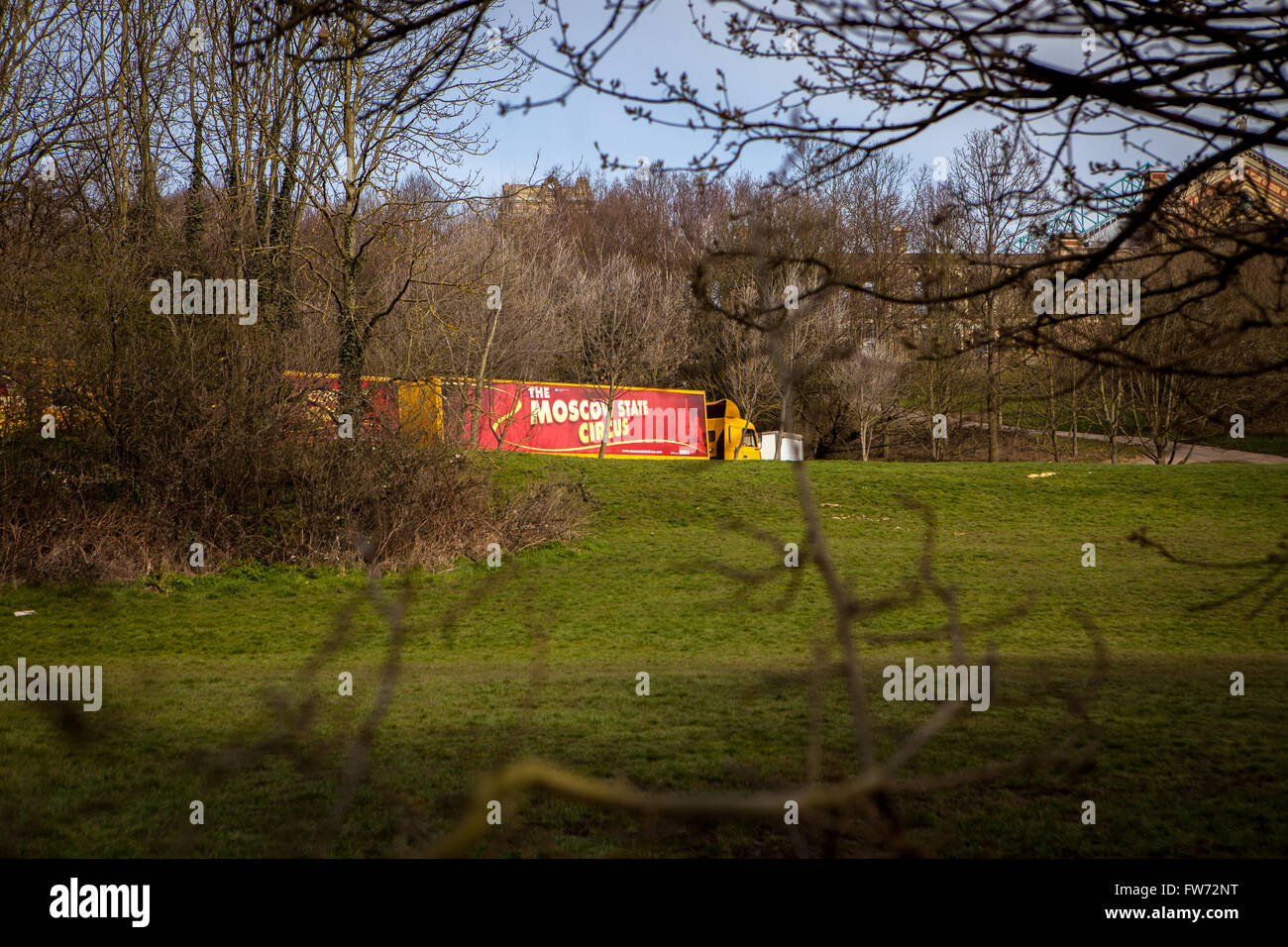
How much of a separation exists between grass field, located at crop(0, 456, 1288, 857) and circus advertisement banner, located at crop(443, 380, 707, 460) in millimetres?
5263

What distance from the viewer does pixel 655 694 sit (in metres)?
8.77

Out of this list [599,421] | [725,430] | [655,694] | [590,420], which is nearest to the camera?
[655,694]

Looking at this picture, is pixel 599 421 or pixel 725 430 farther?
pixel 725 430

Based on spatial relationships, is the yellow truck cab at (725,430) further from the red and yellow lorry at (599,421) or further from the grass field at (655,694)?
the grass field at (655,694)

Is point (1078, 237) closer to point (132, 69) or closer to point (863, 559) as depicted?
point (863, 559)

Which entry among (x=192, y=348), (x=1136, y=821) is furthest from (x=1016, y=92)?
(x=192, y=348)

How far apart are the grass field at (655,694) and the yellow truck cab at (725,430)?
34.8ft

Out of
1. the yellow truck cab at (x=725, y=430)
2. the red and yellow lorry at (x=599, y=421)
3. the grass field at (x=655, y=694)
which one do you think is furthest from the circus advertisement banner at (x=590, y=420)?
the grass field at (x=655, y=694)

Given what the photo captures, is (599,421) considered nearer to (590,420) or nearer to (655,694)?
(590,420)

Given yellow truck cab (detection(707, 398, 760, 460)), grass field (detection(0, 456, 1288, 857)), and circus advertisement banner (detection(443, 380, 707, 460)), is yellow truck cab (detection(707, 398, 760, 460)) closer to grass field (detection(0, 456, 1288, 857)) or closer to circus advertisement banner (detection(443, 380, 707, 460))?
circus advertisement banner (detection(443, 380, 707, 460))

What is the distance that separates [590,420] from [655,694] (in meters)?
20.4

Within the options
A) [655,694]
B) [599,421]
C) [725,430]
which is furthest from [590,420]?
[655,694]

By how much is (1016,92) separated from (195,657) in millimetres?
10358

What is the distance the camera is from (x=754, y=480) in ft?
76.5
